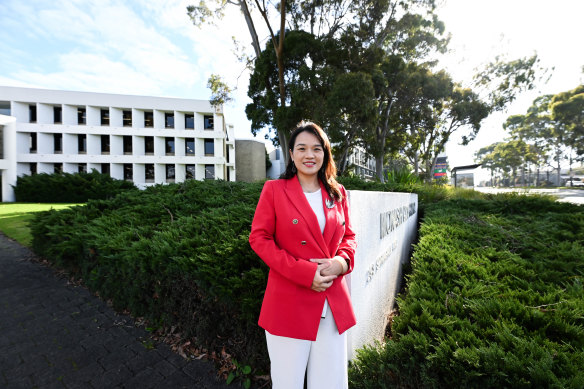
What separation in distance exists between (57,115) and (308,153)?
41.7 meters

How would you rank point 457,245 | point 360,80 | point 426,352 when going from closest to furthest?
point 426,352, point 457,245, point 360,80

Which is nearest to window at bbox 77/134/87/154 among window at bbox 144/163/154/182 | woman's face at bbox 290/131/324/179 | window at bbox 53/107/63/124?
window at bbox 53/107/63/124

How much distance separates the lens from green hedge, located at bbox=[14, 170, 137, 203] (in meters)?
26.3

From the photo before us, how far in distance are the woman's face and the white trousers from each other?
34.3 inches

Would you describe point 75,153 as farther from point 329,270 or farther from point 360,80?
point 329,270

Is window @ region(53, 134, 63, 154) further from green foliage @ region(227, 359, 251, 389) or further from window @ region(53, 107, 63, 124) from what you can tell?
green foliage @ region(227, 359, 251, 389)

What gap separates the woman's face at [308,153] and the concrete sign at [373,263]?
66cm

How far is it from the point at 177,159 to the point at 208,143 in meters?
4.30

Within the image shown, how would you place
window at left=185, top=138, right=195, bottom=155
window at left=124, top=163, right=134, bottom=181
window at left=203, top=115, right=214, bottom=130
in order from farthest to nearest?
window at left=203, top=115, right=214, bottom=130, window at left=185, top=138, right=195, bottom=155, window at left=124, top=163, right=134, bottom=181

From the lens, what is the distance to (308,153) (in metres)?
1.67

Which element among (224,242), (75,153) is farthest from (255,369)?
(75,153)

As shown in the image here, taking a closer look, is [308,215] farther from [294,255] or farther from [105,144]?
[105,144]

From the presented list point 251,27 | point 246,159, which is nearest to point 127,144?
point 246,159

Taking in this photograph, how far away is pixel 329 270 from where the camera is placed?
1.52m
